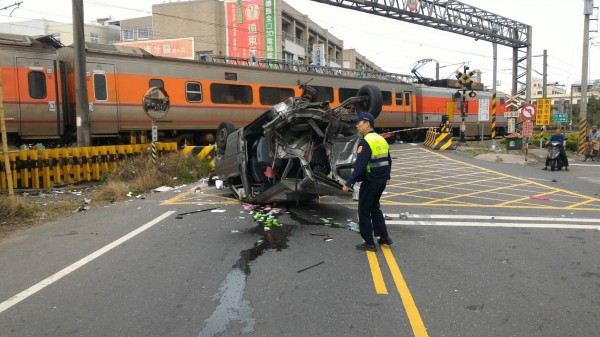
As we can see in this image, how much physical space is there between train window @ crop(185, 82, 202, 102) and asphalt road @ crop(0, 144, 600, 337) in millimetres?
8474

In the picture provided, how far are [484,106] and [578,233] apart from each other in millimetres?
15460

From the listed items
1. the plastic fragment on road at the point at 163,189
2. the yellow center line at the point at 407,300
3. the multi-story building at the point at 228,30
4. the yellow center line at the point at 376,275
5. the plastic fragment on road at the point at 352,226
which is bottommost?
the yellow center line at the point at 407,300

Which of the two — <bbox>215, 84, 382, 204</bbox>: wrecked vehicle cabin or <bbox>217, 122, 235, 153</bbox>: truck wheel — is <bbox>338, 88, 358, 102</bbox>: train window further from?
<bbox>215, 84, 382, 204</bbox>: wrecked vehicle cabin

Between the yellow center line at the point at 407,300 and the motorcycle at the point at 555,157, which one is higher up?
the motorcycle at the point at 555,157

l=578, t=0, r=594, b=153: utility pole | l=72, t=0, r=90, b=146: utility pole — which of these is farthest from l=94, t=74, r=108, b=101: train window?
l=578, t=0, r=594, b=153: utility pole

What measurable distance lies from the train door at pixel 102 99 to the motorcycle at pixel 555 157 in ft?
45.9

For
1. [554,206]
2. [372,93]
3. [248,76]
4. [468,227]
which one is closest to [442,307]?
Result: [468,227]

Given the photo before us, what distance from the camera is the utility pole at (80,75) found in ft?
37.3

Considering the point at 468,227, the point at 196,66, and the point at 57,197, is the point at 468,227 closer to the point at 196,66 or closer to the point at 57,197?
the point at 57,197

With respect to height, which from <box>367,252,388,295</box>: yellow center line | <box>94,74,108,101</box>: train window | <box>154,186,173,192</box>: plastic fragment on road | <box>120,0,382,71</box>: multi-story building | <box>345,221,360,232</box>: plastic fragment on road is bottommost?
<box>367,252,388,295</box>: yellow center line

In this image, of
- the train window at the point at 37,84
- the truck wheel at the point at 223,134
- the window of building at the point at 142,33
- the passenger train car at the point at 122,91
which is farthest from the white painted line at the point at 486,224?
the window of building at the point at 142,33

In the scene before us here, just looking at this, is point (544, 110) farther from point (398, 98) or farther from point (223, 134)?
point (223, 134)

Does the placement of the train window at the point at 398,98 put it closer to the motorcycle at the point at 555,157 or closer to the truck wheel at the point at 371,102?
the motorcycle at the point at 555,157

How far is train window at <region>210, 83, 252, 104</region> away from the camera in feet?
52.9
